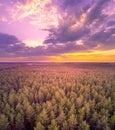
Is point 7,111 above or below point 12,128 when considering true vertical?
above

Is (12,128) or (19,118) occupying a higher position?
(19,118)

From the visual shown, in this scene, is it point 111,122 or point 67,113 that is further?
point 67,113

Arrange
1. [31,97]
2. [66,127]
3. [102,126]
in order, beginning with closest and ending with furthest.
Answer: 1. [66,127]
2. [102,126]
3. [31,97]

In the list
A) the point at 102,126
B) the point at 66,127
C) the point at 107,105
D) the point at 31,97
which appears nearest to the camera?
the point at 66,127

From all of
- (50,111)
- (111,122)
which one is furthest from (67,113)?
(111,122)

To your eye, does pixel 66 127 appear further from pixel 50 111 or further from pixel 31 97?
pixel 31 97

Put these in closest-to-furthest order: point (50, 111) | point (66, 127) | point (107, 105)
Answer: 1. point (66, 127)
2. point (50, 111)
3. point (107, 105)

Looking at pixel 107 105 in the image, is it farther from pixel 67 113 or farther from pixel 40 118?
pixel 40 118

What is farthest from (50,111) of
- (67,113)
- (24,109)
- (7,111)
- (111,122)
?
(111,122)

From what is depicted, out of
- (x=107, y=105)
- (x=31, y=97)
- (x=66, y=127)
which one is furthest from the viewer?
(x=31, y=97)
